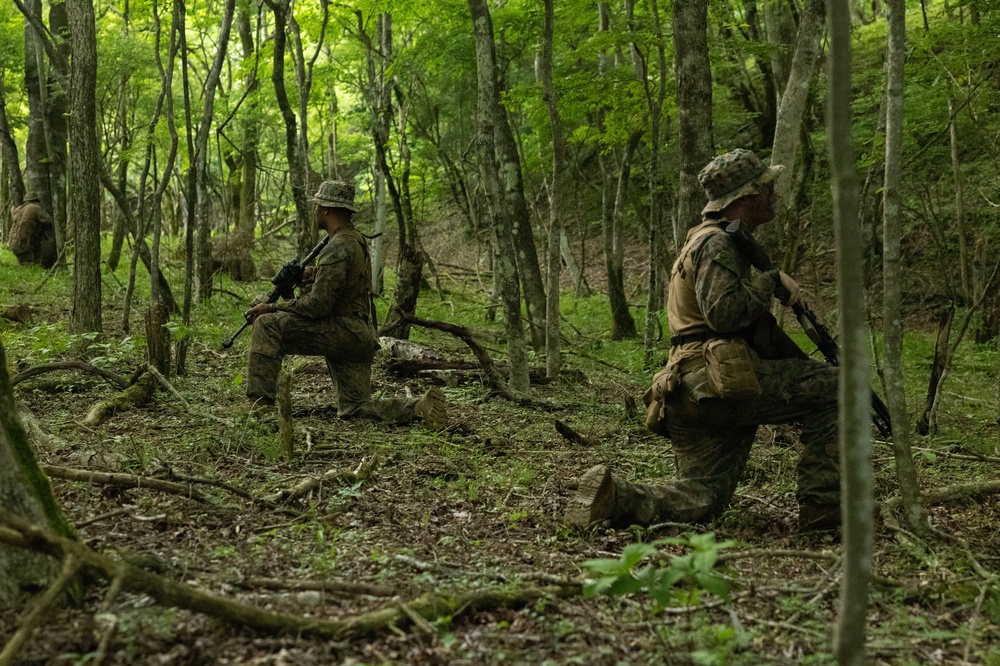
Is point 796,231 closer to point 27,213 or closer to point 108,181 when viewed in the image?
point 108,181

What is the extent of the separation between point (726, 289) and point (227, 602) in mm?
3049

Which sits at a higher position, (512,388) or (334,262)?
(334,262)

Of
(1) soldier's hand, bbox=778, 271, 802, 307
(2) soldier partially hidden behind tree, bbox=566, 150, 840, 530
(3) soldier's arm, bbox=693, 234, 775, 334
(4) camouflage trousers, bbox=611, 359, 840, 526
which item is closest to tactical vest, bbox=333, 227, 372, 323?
(2) soldier partially hidden behind tree, bbox=566, 150, 840, 530

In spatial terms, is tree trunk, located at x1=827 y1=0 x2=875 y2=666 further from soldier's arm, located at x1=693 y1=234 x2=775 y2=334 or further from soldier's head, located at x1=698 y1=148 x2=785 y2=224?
soldier's head, located at x1=698 y1=148 x2=785 y2=224

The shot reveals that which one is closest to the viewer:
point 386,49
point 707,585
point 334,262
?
point 707,585

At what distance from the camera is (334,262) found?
7.29 meters

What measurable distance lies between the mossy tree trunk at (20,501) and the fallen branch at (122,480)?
1.02m

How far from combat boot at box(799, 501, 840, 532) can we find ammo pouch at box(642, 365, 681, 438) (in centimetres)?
94

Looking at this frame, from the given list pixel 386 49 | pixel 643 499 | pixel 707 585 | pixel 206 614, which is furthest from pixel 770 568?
pixel 386 49

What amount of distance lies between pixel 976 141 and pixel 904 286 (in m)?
2.89

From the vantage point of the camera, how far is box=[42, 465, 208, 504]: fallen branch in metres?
4.25

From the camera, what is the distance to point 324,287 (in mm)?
7285

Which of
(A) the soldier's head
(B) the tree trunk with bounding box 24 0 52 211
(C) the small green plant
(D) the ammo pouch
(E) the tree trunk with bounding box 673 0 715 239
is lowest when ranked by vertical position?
(C) the small green plant

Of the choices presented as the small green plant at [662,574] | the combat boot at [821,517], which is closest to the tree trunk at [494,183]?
the combat boot at [821,517]
